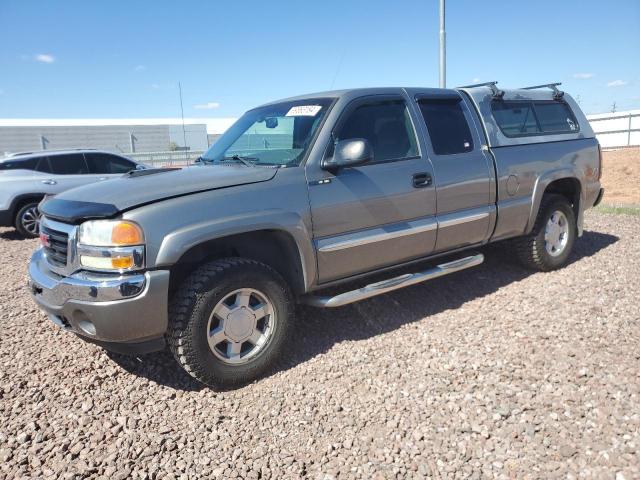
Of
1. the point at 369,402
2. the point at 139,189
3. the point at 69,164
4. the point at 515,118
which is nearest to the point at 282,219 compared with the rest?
the point at 139,189

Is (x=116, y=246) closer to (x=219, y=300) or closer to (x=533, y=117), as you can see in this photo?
(x=219, y=300)

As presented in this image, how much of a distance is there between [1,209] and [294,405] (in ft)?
26.4

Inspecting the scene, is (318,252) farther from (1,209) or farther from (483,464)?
(1,209)

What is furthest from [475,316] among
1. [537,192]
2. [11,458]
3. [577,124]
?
[11,458]

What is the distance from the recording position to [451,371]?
3.29m

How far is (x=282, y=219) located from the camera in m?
3.26

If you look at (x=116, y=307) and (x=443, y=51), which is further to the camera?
(x=443, y=51)

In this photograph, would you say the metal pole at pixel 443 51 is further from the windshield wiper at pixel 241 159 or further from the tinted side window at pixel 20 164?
the tinted side window at pixel 20 164

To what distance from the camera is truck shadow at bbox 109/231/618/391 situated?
3.53 meters

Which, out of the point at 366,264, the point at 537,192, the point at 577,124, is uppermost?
the point at 577,124

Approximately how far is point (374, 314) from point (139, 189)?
2.25 metres

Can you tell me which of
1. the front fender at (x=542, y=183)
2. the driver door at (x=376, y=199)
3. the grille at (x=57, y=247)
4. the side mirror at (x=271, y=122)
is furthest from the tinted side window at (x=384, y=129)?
the grille at (x=57, y=247)

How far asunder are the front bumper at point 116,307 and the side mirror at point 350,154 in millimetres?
1403

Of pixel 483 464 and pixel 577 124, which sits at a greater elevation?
pixel 577 124
